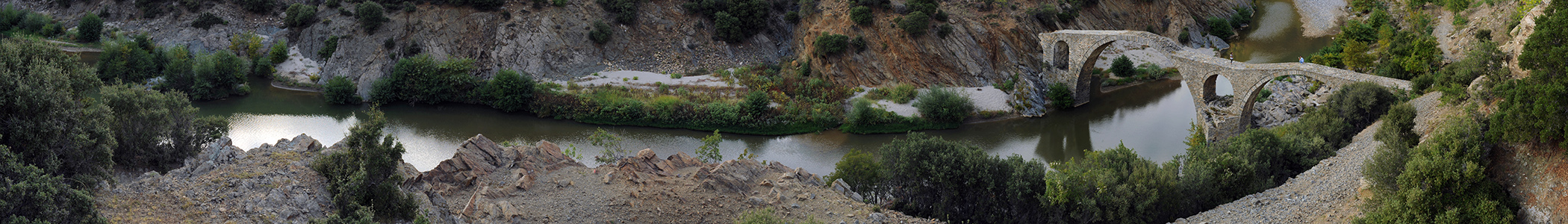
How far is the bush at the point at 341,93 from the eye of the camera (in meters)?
51.7

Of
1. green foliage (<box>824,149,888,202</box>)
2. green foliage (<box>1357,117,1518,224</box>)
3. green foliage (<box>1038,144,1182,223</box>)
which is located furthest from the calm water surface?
green foliage (<box>1357,117,1518,224</box>)

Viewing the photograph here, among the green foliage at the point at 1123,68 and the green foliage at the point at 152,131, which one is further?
the green foliage at the point at 1123,68

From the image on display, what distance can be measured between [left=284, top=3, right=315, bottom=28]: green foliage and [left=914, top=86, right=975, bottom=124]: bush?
34473mm

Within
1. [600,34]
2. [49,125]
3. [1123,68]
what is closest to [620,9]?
[600,34]

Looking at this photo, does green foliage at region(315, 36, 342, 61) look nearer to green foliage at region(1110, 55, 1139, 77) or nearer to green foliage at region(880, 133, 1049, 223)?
green foliage at region(880, 133, 1049, 223)

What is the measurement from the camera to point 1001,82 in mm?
50250

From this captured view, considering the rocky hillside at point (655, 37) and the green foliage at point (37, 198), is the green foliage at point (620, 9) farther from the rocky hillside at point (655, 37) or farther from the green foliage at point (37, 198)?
the green foliage at point (37, 198)

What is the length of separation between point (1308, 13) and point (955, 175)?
4441 cm

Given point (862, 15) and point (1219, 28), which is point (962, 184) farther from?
point (1219, 28)

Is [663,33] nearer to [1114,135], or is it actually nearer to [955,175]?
[1114,135]

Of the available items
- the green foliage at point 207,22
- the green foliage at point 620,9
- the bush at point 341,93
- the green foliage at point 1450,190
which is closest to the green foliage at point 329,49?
the bush at point 341,93

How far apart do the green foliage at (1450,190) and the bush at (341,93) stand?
44623 mm

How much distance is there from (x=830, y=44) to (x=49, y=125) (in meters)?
34.1

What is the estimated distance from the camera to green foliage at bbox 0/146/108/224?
18578 mm
